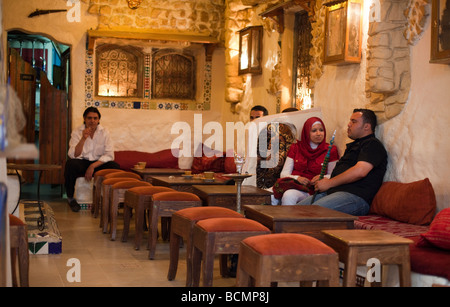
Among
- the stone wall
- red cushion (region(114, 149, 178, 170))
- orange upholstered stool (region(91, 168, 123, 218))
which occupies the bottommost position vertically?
orange upholstered stool (region(91, 168, 123, 218))

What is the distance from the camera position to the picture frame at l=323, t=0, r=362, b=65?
5352 millimetres

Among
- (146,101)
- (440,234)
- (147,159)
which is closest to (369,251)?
(440,234)

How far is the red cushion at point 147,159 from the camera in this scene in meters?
8.93

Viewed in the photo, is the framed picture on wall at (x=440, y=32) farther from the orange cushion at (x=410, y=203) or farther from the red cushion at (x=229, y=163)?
the red cushion at (x=229, y=163)

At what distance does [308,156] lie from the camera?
5.54 m

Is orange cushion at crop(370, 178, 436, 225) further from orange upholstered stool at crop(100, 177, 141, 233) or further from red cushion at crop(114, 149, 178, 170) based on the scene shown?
red cushion at crop(114, 149, 178, 170)

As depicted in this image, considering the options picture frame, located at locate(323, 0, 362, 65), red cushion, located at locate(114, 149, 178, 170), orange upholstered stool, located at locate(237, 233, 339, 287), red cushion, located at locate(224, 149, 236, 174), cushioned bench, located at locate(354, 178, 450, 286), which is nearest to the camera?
orange upholstered stool, located at locate(237, 233, 339, 287)

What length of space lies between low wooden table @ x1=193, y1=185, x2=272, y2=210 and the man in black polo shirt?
385 mm

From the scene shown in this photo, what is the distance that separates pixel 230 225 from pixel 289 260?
0.75 meters

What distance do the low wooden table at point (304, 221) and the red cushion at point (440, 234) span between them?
55cm

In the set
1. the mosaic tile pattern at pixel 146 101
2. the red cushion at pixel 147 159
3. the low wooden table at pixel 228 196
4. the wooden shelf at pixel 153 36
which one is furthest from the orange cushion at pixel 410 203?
the mosaic tile pattern at pixel 146 101

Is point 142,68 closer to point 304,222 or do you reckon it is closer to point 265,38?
point 265,38

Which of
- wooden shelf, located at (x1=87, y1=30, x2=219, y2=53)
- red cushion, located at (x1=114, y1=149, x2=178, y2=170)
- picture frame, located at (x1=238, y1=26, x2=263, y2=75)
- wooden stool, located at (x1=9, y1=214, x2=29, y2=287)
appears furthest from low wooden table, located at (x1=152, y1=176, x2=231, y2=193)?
wooden shelf, located at (x1=87, y1=30, x2=219, y2=53)

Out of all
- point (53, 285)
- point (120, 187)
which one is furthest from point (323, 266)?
point (120, 187)
